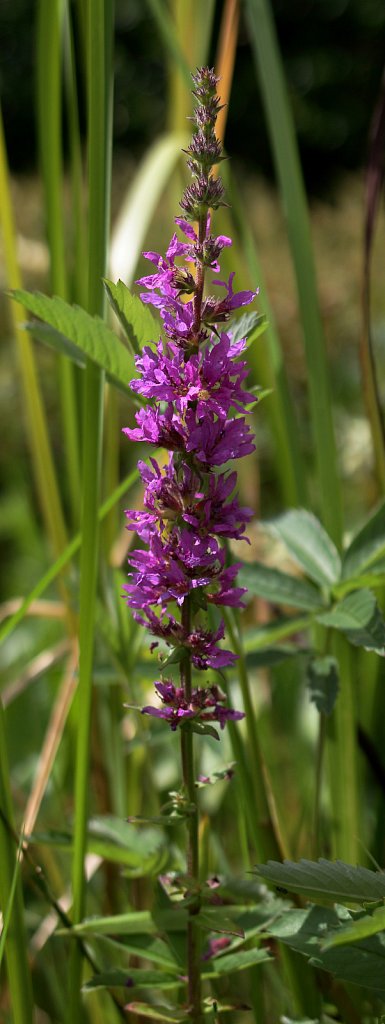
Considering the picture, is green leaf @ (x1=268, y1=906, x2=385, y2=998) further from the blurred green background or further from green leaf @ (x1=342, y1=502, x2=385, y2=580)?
the blurred green background

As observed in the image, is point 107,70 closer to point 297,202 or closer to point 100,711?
point 297,202

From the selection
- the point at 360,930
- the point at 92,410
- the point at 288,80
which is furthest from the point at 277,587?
the point at 288,80

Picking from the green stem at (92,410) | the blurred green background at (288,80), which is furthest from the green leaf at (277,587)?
the blurred green background at (288,80)

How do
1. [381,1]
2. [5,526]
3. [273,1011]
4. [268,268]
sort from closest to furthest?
[273,1011] → [5,526] → [268,268] → [381,1]

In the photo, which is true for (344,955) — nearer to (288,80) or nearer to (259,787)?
(259,787)

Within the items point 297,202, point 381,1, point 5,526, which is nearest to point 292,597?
point 297,202
